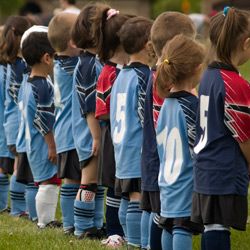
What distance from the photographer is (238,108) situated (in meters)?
6.61

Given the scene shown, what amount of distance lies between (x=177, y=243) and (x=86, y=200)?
6.23 feet

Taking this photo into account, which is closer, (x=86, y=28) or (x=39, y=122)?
(x=86, y=28)

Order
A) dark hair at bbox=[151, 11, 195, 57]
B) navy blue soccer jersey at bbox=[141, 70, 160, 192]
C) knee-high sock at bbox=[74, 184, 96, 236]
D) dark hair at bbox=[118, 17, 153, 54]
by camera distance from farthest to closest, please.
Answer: knee-high sock at bbox=[74, 184, 96, 236], dark hair at bbox=[118, 17, 153, 54], dark hair at bbox=[151, 11, 195, 57], navy blue soccer jersey at bbox=[141, 70, 160, 192]

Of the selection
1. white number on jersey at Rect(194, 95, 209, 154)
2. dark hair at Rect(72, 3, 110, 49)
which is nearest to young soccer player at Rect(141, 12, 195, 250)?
white number on jersey at Rect(194, 95, 209, 154)

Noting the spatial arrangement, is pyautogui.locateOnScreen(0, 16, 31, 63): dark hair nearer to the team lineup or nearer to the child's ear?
the team lineup

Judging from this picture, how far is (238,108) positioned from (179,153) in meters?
0.65

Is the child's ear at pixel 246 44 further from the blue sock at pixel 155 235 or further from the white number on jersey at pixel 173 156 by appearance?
the blue sock at pixel 155 235

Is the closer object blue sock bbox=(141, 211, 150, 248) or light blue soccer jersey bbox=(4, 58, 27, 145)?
blue sock bbox=(141, 211, 150, 248)

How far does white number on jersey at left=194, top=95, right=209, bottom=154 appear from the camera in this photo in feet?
22.2

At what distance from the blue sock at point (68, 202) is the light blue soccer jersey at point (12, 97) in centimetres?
134

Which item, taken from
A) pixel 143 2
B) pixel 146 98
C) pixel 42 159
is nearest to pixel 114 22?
pixel 146 98

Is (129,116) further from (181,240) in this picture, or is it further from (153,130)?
(181,240)

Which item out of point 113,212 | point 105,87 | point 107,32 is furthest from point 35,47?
point 113,212

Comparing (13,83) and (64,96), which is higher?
(64,96)
